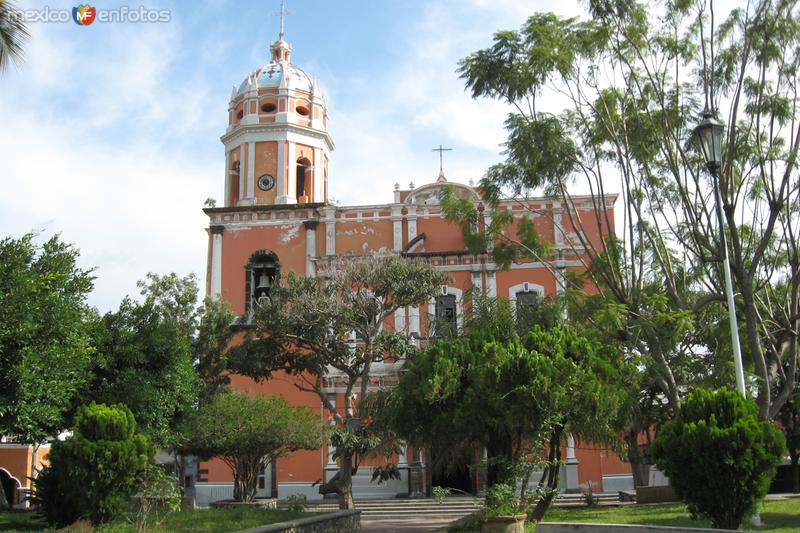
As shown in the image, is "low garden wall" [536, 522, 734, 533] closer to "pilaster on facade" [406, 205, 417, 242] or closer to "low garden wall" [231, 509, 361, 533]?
"low garden wall" [231, 509, 361, 533]

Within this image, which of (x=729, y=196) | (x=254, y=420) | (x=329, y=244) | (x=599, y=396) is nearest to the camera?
(x=599, y=396)

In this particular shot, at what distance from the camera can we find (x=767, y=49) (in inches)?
591

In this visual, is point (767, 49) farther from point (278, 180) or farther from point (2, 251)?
point (278, 180)

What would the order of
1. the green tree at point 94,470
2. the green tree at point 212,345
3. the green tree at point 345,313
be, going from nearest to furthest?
the green tree at point 94,470 < the green tree at point 345,313 < the green tree at point 212,345

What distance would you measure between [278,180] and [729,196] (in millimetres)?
18219

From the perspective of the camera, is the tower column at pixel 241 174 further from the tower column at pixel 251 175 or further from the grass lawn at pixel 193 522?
the grass lawn at pixel 193 522

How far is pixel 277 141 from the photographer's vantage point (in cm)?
3080

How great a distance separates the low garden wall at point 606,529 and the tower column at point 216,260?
19.7m

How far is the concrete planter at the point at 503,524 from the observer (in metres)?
12.0

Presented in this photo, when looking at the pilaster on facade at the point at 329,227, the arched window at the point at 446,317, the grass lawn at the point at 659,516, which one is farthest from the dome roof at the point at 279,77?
the grass lawn at the point at 659,516

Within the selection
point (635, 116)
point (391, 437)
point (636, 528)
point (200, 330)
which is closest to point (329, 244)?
A: point (200, 330)

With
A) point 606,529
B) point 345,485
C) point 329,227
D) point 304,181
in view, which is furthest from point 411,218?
point 606,529

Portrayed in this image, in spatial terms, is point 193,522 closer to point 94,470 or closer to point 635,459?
point 94,470
